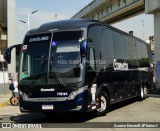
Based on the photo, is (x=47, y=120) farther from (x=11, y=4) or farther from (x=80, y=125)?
(x=11, y=4)

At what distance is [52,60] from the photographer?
40.7 ft

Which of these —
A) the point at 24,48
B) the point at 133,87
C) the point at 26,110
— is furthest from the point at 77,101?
the point at 133,87

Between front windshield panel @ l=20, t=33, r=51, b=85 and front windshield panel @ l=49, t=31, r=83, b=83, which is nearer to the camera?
front windshield panel @ l=49, t=31, r=83, b=83

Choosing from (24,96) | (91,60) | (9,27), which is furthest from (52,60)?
(9,27)

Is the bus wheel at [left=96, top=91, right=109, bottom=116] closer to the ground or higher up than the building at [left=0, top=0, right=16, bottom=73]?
closer to the ground

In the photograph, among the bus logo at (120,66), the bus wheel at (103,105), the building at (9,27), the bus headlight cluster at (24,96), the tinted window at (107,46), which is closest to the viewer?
the bus headlight cluster at (24,96)

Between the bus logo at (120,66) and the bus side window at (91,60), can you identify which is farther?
the bus logo at (120,66)

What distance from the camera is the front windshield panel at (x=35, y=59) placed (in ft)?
40.9

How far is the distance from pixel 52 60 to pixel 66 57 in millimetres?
464

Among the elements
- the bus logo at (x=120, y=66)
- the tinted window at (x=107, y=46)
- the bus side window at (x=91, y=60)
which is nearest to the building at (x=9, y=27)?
the bus logo at (x=120, y=66)

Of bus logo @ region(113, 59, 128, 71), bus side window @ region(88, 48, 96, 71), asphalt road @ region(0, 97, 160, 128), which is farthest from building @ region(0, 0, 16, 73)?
bus side window @ region(88, 48, 96, 71)

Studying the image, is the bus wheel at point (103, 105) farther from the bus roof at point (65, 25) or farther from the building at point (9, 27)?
the building at point (9, 27)

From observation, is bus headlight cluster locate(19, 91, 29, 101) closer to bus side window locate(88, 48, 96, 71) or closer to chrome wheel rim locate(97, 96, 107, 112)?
bus side window locate(88, 48, 96, 71)

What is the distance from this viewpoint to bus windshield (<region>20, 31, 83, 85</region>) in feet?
39.9
